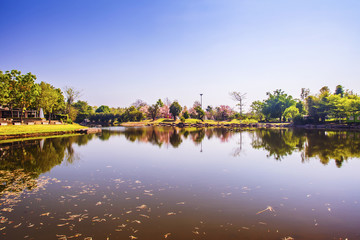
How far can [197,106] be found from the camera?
89.7m

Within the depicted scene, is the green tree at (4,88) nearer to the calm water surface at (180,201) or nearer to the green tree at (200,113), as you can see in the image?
the calm water surface at (180,201)

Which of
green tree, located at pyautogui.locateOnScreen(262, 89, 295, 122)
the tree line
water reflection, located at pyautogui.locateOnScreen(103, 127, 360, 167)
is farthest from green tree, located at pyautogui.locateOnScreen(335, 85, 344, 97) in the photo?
water reflection, located at pyautogui.locateOnScreen(103, 127, 360, 167)

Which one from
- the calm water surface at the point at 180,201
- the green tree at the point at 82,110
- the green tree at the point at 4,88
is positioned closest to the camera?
the calm water surface at the point at 180,201

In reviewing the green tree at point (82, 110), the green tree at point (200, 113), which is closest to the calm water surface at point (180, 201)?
the green tree at point (200, 113)

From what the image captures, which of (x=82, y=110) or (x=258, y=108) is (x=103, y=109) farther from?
(x=258, y=108)

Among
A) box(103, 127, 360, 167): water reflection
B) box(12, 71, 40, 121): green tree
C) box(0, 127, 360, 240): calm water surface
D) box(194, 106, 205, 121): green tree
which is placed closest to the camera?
box(0, 127, 360, 240): calm water surface

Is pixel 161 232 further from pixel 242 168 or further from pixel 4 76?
pixel 4 76

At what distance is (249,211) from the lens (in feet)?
24.3

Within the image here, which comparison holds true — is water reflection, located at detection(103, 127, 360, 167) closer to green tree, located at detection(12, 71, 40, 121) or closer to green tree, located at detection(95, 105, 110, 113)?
green tree, located at detection(12, 71, 40, 121)

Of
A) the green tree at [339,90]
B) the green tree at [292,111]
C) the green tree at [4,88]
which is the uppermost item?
the green tree at [339,90]

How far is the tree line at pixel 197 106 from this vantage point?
43656 millimetres

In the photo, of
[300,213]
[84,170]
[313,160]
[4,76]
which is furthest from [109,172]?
[4,76]

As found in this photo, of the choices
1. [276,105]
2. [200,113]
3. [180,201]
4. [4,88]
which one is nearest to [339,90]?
[276,105]

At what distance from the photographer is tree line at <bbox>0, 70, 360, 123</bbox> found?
43.7 meters
